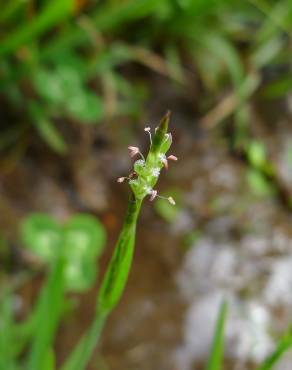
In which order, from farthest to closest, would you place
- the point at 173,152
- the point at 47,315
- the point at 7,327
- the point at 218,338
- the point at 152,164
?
1. the point at 173,152
2. the point at 7,327
3. the point at 47,315
4. the point at 218,338
5. the point at 152,164

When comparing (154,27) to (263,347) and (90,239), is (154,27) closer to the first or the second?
(90,239)

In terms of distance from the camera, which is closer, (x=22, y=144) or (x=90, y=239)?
(x=90, y=239)

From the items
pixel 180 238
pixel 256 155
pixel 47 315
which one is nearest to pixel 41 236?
pixel 180 238

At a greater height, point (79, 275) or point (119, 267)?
point (79, 275)

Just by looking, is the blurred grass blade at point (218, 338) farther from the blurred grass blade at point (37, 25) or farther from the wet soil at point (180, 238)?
the blurred grass blade at point (37, 25)

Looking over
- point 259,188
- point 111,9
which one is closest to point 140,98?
point 111,9

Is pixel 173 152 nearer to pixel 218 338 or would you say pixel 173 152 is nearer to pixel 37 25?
pixel 37 25
